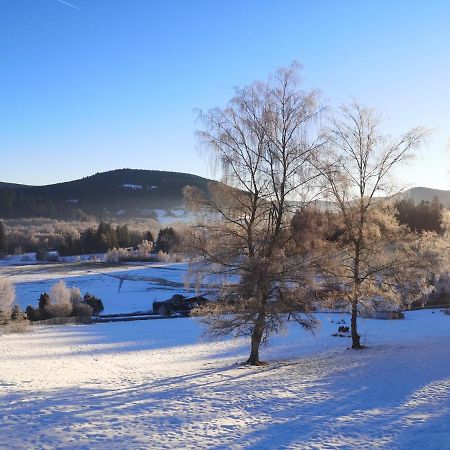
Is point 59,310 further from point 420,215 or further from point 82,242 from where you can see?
point 82,242

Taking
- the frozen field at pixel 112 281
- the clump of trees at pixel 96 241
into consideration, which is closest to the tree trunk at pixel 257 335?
the frozen field at pixel 112 281

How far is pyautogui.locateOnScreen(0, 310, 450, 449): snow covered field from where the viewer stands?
9.17 metres

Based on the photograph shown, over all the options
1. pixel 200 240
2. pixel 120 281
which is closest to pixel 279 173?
pixel 200 240

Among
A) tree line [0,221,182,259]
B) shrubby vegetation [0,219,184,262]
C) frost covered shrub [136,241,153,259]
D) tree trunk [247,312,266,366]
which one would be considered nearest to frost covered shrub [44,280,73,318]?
tree trunk [247,312,266,366]

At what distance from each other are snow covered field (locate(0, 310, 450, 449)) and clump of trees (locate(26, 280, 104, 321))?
32.8 meters

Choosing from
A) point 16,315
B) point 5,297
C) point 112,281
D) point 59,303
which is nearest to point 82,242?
point 112,281

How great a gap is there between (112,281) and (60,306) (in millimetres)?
37456

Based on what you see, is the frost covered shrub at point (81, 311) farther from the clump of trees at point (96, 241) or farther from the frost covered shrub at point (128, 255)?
the clump of trees at point (96, 241)

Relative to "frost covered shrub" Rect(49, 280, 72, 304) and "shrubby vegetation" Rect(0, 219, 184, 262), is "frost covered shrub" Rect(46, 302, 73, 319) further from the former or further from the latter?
"shrubby vegetation" Rect(0, 219, 184, 262)

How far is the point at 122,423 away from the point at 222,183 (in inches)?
381

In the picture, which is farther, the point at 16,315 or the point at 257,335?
the point at 16,315

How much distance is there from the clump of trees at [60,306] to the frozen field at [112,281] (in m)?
6.36

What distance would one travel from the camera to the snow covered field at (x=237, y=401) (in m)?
9.17

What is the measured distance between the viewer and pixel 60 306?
56.2 m
